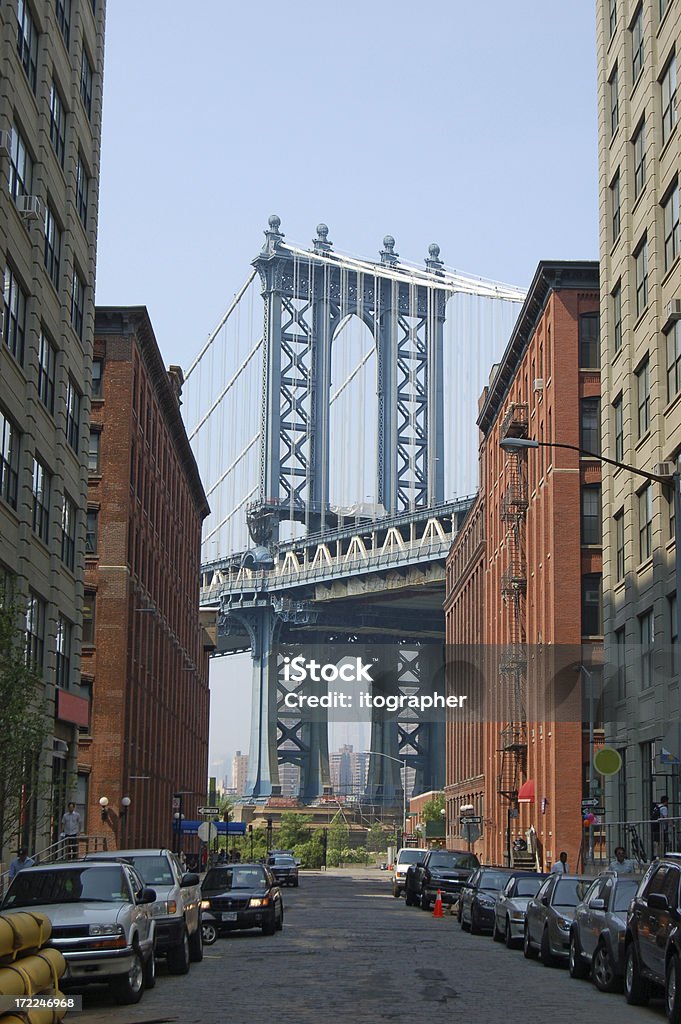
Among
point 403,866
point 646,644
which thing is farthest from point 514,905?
point 403,866

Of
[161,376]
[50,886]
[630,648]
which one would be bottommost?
[50,886]

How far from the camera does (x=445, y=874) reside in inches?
1799

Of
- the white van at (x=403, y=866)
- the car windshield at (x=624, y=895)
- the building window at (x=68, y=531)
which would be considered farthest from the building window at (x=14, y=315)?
the white van at (x=403, y=866)

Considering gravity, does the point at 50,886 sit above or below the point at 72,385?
below

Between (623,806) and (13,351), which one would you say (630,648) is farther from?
(13,351)

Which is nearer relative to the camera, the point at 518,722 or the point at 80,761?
the point at 80,761

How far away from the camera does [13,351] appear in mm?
35000

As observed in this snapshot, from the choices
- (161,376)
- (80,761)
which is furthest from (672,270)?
(161,376)

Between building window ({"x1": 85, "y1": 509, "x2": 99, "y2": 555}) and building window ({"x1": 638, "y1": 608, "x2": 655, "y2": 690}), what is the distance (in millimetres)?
25635

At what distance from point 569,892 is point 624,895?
402 cm

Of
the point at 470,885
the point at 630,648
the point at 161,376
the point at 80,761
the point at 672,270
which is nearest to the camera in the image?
the point at 470,885

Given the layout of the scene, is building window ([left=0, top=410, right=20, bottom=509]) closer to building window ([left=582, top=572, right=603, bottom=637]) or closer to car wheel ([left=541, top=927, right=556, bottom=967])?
car wheel ([left=541, top=927, right=556, bottom=967])

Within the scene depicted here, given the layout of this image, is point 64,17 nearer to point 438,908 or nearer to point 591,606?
point 438,908

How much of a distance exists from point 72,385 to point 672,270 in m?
16.7
